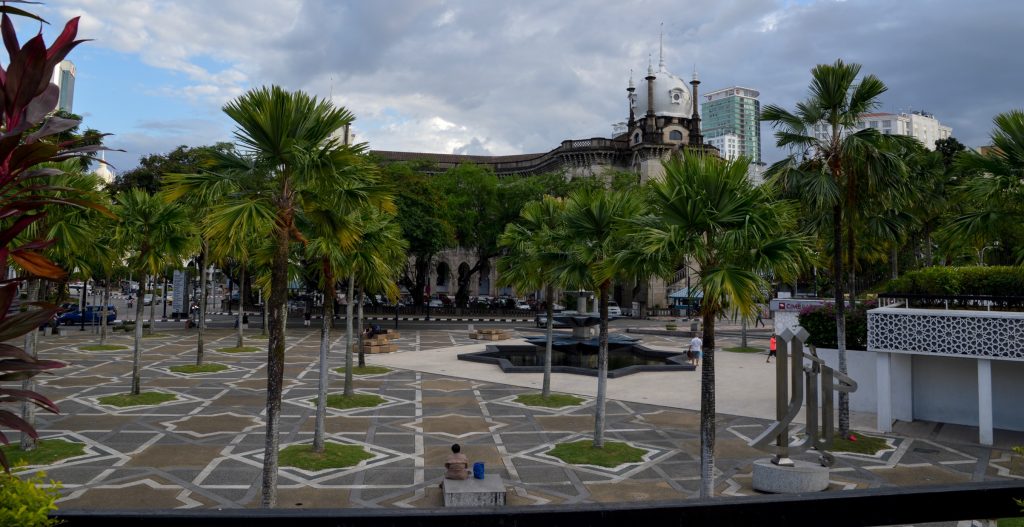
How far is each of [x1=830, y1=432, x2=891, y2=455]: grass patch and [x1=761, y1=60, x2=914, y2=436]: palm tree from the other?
0.31 meters

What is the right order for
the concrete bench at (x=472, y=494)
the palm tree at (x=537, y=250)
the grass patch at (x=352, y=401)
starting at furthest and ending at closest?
the grass patch at (x=352, y=401) < the palm tree at (x=537, y=250) < the concrete bench at (x=472, y=494)

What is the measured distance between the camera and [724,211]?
8.94 m

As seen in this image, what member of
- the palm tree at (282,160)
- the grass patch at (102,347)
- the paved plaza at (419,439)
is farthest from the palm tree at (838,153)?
the grass patch at (102,347)

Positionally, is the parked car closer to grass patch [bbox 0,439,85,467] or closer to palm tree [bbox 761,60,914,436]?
→ grass patch [bbox 0,439,85,467]

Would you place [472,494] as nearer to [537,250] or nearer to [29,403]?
[537,250]

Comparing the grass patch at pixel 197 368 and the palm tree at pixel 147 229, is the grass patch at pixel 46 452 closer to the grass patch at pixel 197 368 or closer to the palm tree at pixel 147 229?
the palm tree at pixel 147 229

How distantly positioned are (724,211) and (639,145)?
215 ft

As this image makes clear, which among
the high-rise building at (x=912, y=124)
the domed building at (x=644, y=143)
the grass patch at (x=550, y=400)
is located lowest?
the grass patch at (x=550, y=400)

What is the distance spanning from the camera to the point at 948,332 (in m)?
15.0

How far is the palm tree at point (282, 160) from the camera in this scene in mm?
8578

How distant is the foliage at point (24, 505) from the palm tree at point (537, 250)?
13.4 metres

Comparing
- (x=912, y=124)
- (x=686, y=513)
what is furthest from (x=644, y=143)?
(x=912, y=124)

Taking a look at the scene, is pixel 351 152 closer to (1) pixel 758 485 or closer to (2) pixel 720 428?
(1) pixel 758 485

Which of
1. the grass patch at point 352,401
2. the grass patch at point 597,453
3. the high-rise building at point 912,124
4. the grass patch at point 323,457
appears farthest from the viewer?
the high-rise building at point 912,124
